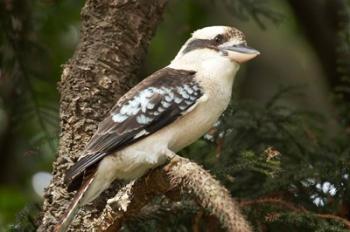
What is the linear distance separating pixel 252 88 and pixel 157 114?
3575mm

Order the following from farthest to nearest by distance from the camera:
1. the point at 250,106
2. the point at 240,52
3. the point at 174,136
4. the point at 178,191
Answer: the point at 250,106 < the point at 240,52 < the point at 174,136 < the point at 178,191

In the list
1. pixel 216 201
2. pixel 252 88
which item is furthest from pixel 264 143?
pixel 252 88

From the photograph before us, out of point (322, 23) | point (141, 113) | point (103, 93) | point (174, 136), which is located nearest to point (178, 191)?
point (174, 136)

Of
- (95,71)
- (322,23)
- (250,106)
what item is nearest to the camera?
(95,71)

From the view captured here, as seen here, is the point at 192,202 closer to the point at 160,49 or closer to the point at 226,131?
the point at 226,131

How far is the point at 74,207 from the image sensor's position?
3760mm

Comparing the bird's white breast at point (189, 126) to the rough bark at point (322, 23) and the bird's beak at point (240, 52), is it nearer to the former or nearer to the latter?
the bird's beak at point (240, 52)

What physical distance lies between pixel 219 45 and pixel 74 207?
999 millimetres

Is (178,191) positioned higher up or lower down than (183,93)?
lower down

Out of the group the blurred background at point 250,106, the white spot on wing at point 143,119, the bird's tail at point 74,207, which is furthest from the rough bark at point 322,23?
the bird's tail at point 74,207

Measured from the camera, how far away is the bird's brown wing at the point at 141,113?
3.88m

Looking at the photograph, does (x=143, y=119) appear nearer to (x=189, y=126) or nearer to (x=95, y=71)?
(x=189, y=126)

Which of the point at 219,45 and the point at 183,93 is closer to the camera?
the point at 183,93

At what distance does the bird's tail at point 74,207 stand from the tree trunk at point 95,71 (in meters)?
0.13
